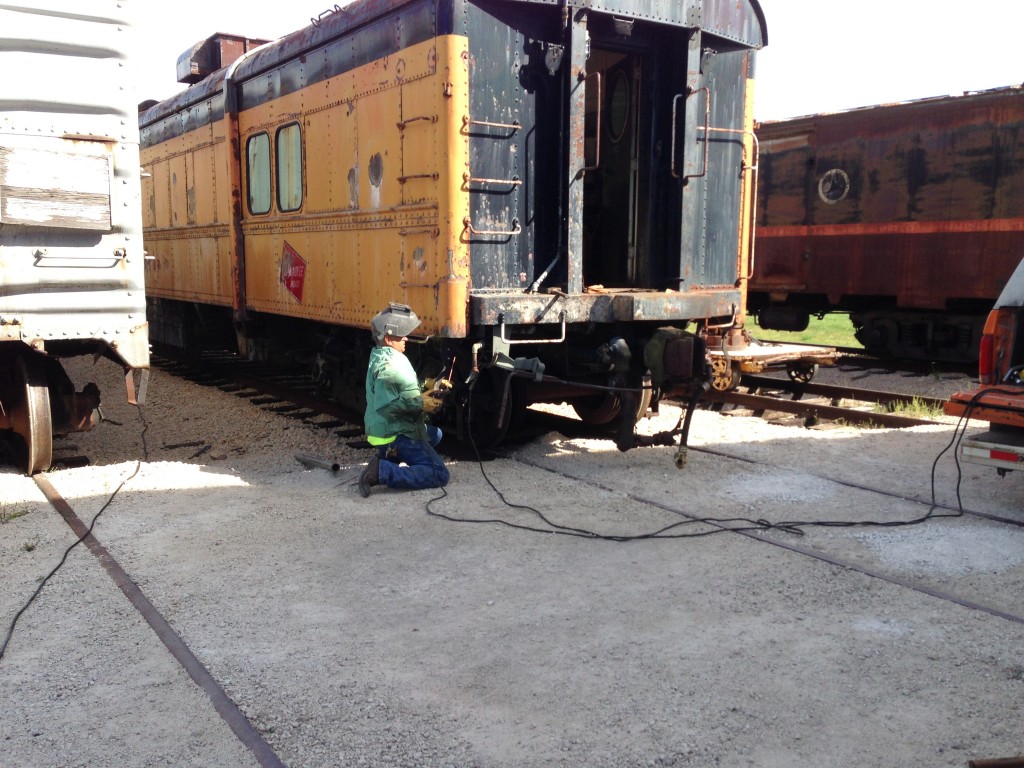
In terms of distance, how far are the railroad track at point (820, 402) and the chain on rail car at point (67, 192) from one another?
18.4 feet

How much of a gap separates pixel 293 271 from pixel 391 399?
2.97 metres

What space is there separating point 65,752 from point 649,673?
6.90 feet

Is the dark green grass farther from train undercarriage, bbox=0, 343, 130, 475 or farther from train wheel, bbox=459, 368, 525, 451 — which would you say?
train undercarriage, bbox=0, 343, 130, 475

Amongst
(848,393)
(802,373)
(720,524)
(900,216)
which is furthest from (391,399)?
(900,216)

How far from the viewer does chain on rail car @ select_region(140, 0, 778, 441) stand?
641 centimetres

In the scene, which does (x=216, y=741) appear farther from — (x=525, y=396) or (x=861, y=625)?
(x=525, y=396)

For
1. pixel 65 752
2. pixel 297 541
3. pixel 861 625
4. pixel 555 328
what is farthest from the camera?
pixel 555 328

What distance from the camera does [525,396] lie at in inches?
287

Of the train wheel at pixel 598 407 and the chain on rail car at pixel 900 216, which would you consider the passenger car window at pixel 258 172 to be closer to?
the train wheel at pixel 598 407

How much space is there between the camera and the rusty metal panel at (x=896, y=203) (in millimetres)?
11758

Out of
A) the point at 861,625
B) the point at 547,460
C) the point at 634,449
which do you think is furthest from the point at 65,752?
the point at 634,449

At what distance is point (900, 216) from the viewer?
12.8 m

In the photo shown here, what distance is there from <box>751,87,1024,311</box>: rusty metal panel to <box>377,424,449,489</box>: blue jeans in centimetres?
869

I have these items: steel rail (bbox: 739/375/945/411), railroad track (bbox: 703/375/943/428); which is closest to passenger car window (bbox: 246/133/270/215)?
railroad track (bbox: 703/375/943/428)
